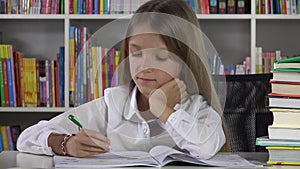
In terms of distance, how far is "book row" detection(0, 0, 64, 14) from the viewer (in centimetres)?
278

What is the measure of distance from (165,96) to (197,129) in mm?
88

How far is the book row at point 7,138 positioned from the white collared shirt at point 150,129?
176 centimetres

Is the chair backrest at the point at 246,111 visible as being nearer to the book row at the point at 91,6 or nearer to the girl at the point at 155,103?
the girl at the point at 155,103

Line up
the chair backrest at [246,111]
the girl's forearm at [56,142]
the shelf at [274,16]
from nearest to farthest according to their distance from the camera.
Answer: the girl's forearm at [56,142] → the chair backrest at [246,111] → the shelf at [274,16]

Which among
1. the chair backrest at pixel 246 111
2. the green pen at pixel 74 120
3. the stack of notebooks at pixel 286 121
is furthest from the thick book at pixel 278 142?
the chair backrest at pixel 246 111

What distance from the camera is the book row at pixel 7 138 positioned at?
2.83 meters

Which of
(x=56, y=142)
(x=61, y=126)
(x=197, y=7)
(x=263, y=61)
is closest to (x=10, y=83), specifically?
(x=197, y=7)

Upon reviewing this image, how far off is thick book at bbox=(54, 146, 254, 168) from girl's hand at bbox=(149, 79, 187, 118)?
11 cm

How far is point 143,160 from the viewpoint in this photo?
0.94m

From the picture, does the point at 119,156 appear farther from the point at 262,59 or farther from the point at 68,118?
the point at 262,59

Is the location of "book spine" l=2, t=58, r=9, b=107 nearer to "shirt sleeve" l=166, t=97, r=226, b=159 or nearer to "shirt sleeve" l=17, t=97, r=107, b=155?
"shirt sleeve" l=17, t=97, r=107, b=155

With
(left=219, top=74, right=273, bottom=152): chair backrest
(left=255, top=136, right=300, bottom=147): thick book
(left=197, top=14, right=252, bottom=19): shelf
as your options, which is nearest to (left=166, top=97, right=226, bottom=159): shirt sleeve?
(left=255, top=136, right=300, bottom=147): thick book

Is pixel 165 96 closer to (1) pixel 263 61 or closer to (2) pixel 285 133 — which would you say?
(2) pixel 285 133

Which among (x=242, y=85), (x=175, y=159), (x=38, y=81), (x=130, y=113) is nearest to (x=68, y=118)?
(x=130, y=113)
